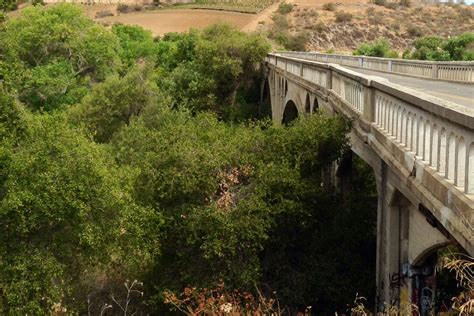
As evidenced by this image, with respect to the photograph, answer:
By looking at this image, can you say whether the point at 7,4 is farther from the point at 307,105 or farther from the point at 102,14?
the point at 102,14

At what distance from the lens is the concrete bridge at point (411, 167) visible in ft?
17.0

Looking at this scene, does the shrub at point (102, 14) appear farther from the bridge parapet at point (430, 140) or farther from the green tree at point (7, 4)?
the bridge parapet at point (430, 140)

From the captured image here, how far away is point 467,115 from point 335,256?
7.65 m

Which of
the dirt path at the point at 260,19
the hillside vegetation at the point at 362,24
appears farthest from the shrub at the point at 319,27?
the dirt path at the point at 260,19

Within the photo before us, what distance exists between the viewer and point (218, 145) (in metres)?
13.3

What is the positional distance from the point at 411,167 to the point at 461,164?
1.27m

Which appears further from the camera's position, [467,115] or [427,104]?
[427,104]

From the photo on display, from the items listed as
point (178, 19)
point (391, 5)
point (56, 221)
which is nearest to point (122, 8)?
point (178, 19)

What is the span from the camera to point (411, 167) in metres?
6.52

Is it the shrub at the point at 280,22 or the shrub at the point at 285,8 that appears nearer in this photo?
the shrub at the point at 280,22

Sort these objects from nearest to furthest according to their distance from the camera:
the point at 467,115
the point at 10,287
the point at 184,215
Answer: the point at 467,115
the point at 10,287
the point at 184,215

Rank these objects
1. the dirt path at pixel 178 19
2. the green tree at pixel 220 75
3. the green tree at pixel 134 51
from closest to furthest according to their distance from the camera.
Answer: the green tree at pixel 220 75 < the green tree at pixel 134 51 < the dirt path at pixel 178 19

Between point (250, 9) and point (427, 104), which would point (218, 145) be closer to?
point (427, 104)

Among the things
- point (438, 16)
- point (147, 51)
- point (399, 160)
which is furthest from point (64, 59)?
point (438, 16)
